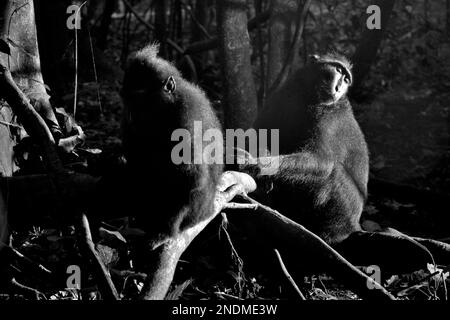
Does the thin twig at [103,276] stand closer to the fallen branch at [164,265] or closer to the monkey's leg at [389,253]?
the fallen branch at [164,265]

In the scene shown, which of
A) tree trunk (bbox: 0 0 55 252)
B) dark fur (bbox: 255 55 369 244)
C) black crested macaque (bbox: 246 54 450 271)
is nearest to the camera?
tree trunk (bbox: 0 0 55 252)

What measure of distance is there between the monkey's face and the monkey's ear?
1706mm

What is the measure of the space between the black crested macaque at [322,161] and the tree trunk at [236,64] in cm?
55

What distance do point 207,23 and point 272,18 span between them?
4287 millimetres

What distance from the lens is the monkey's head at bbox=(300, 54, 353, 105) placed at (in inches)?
221

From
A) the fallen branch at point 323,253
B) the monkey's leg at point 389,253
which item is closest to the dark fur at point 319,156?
the monkey's leg at point 389,253

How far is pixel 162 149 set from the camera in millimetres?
4254

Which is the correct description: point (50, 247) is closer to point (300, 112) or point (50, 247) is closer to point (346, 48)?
point (300, 112)

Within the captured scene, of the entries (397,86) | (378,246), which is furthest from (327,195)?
(397,86)

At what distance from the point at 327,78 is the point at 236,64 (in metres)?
1.13

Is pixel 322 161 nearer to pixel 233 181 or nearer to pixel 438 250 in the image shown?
pixel 438 250

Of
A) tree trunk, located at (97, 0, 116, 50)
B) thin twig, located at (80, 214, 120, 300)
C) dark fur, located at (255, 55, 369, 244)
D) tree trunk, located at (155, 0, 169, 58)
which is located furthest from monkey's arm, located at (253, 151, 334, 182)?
tree trunk, located at (97, 0, 116, 50)

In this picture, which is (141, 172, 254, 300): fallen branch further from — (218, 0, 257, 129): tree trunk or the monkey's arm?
(218, 0, 257, 129): tree trunk

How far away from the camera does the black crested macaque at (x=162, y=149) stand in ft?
13.2
